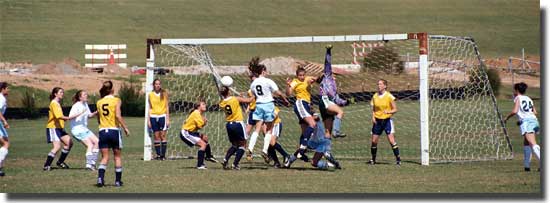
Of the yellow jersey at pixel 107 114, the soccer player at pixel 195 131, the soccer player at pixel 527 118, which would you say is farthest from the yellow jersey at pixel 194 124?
the soccer player at pixel 527 118

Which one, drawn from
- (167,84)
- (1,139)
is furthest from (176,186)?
(167,84)

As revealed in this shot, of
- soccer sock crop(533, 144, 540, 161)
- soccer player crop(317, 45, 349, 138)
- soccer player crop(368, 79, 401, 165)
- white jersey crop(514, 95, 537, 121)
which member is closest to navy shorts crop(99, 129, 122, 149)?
soccer player crop(317, 45, 349, 138)

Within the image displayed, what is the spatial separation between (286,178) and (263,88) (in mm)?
1685

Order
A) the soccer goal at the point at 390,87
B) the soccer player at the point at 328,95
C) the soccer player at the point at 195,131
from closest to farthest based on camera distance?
the soccer player at the point at 328,95
the soccer player at the point at 195,131
the soccer goal at the point at 390,87

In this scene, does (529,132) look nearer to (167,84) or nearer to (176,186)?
(176,186)

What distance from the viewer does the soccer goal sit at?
58.7 ft

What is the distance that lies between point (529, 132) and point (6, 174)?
25.4 feet

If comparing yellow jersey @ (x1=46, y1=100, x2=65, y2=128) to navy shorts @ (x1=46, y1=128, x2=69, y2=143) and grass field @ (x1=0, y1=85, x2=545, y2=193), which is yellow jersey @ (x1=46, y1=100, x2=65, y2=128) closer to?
navy shorts @ (x1=46, y1=128, x2=69, y2=143)

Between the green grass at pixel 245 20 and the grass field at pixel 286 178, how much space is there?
893cm

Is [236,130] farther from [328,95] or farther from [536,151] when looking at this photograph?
[536,151]

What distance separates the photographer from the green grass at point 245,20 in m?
29.4

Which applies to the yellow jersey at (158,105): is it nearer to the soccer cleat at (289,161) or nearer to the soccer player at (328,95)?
the soccer cleat at (289,161)

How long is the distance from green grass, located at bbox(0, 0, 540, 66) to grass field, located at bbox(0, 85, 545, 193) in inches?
352

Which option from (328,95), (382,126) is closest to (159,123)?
(328,95)
